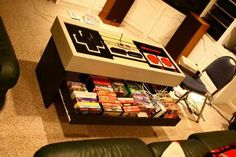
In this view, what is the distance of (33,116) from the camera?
2.38m

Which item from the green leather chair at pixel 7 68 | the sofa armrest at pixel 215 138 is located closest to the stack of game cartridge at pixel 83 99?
the green leather chair at pixel 7 68

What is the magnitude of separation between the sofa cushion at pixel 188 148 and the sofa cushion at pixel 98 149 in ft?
0.22

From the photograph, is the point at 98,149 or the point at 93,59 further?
the point at 93,59

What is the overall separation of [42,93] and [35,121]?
32cm

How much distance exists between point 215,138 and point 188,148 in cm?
42

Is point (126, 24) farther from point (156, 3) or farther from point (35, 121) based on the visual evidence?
point (35, 121)

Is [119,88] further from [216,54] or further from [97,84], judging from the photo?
Result: [216,54]

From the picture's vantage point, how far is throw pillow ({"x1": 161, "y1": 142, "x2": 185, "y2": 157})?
6.54 ft

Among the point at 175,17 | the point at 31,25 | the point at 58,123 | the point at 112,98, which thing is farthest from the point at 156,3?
the point at 58,123

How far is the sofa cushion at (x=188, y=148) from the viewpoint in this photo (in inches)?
79.4

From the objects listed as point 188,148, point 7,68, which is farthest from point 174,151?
point 7,68

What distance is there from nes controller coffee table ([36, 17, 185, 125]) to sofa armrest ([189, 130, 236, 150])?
2.17 feet

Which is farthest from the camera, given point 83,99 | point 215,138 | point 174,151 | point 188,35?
point 188,35

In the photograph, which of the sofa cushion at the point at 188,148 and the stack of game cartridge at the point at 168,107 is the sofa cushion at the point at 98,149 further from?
the stack of game cartridge at the point at 168,107
